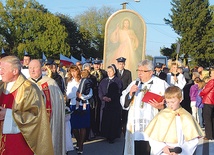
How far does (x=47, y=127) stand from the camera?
457 cm

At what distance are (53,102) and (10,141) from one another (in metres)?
1.70

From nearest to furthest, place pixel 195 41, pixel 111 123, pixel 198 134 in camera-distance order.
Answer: pixel 198 134 < pixel 111 123 < pixel 195 41

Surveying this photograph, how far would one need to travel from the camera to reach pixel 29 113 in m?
4.37

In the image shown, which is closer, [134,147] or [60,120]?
[134,147]

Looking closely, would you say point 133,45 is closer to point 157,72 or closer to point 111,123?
point 157,72

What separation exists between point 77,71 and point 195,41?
46099 millimetres

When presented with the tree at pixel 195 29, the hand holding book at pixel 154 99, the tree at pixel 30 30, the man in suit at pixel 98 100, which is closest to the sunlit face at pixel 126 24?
the man in suit at pixel 98 100

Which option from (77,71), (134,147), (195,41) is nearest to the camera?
(134,147)

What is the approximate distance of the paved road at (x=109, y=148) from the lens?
8125 mm

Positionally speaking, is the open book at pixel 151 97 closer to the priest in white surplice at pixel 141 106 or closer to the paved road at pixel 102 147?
Result: the priest in white surplice at pixel 141 106

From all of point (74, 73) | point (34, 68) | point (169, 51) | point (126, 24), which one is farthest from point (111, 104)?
point (169, 51)

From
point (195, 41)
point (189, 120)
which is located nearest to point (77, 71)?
point (189, 120)

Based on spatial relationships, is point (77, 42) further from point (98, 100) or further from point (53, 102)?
point (53, 102)

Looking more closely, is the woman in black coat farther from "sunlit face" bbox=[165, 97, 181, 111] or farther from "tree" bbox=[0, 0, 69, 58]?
"tree" bbox=[0, 0, 69, 58]
